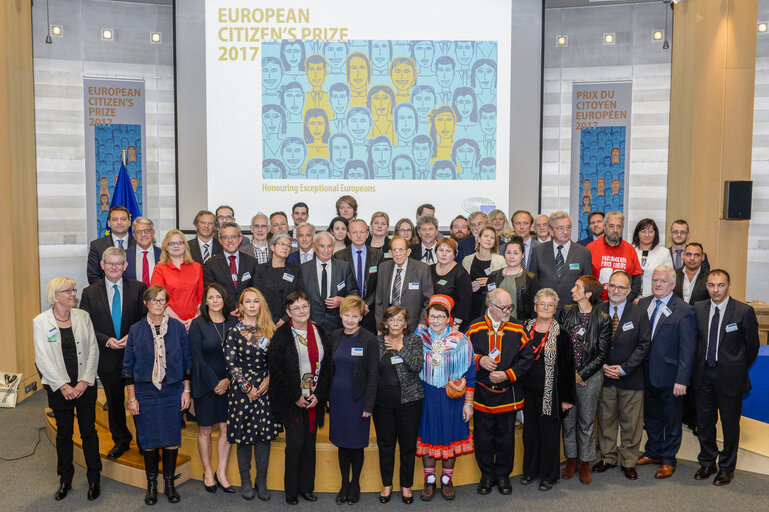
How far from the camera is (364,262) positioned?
214 inches

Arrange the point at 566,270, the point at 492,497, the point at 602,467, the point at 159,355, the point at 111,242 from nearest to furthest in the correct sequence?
the point at 159,355 < the point at 492,497 < the point at 602,467 < the point at 566,270 < the point at 111,242

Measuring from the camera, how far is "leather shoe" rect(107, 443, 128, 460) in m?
4.61

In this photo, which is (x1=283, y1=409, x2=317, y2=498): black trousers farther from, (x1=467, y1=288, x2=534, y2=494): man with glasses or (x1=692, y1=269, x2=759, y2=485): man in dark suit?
(x1=692, y1=269, x2=759, y2=485): man in dark suit

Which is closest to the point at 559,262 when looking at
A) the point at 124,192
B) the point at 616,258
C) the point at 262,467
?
the point at 616,258

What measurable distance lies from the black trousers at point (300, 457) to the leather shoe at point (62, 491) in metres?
1.57

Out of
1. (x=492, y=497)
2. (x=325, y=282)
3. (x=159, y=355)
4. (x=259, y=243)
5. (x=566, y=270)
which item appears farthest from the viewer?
(x=259, y=243)

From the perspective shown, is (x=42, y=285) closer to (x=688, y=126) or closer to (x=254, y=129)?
(x=254, y=129)

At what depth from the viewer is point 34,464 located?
4.82 m

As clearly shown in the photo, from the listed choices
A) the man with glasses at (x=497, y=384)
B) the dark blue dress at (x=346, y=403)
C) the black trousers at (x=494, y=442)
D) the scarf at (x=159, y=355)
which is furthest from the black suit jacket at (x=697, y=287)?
the scarf at (x=159, y=355)

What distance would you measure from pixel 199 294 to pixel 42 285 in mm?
5153

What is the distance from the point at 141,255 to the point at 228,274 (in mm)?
780

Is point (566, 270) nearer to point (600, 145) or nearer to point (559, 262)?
point (559, 262)

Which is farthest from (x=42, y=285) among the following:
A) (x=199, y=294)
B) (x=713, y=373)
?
(x=713, y=373)

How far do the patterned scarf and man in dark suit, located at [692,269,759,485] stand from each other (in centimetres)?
120
